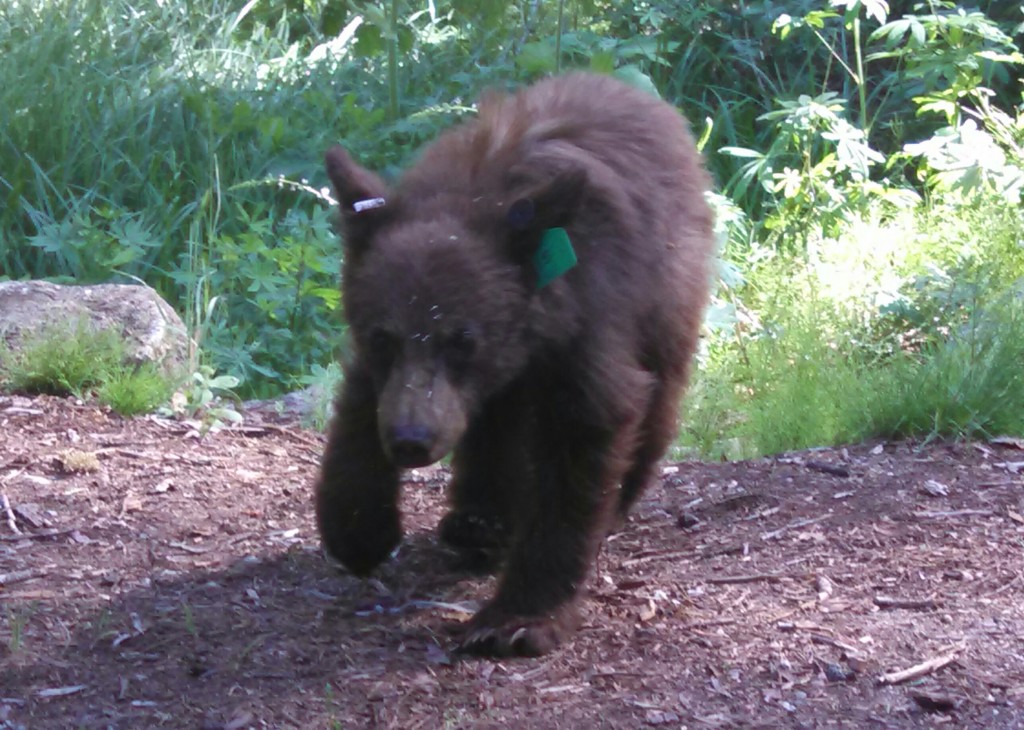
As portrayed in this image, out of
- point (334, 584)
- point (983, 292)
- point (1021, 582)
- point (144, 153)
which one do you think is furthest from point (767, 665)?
point (144, 153)

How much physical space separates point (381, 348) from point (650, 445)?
4.34ft

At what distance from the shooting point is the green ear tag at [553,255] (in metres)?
3.58

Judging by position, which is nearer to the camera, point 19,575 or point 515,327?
point 515,327

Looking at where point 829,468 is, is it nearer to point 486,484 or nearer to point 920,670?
point 486,484

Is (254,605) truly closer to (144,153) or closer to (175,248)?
(175,248)

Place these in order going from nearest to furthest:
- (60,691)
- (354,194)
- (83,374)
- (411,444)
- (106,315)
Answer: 1. (60,691)
2. (411,444)
3. (354,194)
4. (83,374)
5. (106,315)

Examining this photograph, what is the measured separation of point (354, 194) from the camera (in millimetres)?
3740

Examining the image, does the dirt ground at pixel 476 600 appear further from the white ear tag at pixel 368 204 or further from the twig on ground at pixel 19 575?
the white ear tag at pixel 368 204

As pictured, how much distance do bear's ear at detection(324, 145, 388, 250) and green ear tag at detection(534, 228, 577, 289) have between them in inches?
17.7

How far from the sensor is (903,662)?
134 inches

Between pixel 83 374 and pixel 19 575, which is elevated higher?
pixel 19 575

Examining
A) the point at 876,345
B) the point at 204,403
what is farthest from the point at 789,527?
the point at 204,403

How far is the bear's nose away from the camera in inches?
135

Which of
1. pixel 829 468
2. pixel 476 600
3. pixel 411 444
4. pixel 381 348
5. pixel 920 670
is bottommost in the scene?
pixel 829 468
